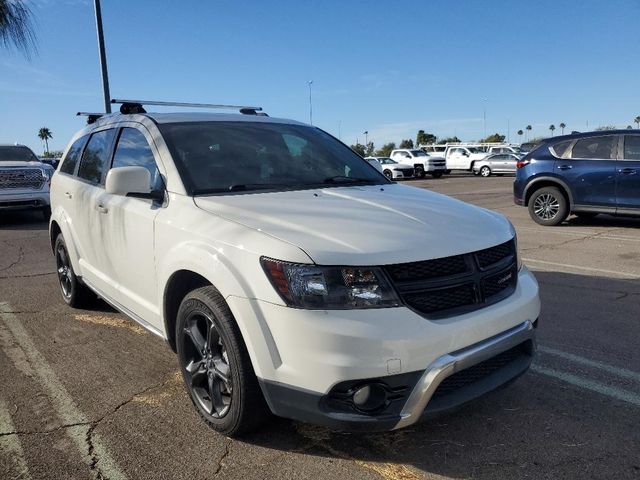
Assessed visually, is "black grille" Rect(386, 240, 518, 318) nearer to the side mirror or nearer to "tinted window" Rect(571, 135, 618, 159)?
the side mirror

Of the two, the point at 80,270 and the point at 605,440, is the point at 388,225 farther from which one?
the point at 80,270

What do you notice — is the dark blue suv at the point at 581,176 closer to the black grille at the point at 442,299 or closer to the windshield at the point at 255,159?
the windshield at the point at 255,159

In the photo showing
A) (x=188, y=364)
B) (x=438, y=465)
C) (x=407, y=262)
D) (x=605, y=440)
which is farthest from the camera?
(x=188, y=364)

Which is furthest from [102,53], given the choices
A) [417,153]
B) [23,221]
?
[417,153]

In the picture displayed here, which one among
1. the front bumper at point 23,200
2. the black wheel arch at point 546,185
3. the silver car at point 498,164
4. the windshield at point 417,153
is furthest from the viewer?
the windshield at point 417,153

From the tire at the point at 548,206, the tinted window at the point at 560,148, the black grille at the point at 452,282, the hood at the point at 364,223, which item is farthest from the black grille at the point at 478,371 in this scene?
the tinted window at the point at 560,148

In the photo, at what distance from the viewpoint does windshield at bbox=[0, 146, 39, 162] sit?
42.5 feet

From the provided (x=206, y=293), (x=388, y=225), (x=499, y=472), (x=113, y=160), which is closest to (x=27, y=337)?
(x=113, y=160)

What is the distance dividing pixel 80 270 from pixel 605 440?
4099 mm

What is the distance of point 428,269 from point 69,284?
411 cm

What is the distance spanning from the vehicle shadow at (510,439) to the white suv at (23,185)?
11.2 metres

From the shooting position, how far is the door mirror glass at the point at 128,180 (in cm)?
309

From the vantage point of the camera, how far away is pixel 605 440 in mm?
2729

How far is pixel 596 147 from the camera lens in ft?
31.4
